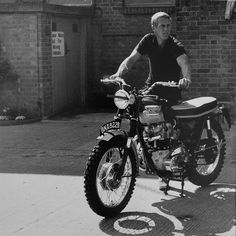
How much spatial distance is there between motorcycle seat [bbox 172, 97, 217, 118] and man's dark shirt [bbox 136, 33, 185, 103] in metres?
0.16

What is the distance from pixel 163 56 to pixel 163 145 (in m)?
0.88

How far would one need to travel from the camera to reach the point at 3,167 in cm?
685

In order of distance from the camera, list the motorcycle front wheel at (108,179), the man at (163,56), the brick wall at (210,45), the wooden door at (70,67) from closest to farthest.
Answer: the motorcycle front wheel at (108,179), the man at (163,56), the brick wall at (210,45), the wooden door at (70,67)

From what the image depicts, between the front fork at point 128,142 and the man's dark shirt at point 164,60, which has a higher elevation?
the man's dark shirt at point 164,60

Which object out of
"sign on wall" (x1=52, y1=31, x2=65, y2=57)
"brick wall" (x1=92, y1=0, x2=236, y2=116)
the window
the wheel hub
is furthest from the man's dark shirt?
the window

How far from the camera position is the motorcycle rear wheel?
5742mm

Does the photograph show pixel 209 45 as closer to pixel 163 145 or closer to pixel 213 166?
pixel 213 166

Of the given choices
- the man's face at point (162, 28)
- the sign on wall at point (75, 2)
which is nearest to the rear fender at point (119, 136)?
the man's face at point (162, 28)

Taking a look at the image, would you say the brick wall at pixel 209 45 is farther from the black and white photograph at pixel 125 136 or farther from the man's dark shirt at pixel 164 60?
the man's dark shirt at pixel 164 60

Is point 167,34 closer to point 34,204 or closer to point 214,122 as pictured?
point 214,122

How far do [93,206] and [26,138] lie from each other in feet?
13.7

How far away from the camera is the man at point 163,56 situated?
539 cm

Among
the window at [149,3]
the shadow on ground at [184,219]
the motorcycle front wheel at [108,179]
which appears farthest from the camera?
the window at [149,3]

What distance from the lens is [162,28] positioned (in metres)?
5.39
